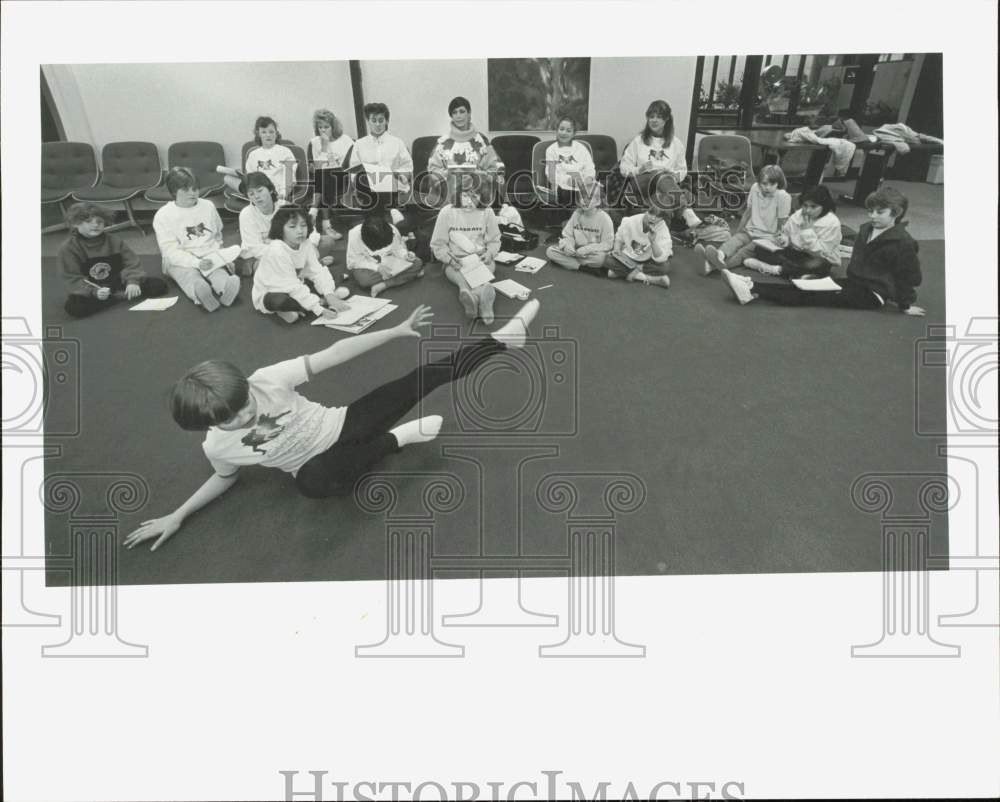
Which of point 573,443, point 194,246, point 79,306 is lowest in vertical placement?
point 573,443

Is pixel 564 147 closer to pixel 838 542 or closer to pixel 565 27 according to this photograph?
pixel 565 27

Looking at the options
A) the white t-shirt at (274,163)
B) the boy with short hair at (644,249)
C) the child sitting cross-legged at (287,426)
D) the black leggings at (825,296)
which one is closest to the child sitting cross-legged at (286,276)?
the white t-shirt at (274,163)

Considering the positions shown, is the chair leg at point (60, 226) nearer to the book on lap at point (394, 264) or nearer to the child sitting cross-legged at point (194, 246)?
the child sitting cross-legged at point (194, 246)

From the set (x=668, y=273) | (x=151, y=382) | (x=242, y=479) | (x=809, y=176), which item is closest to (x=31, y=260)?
(x=151, y=382)

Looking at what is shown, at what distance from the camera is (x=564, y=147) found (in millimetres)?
2020

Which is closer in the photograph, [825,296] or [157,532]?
[157,532]

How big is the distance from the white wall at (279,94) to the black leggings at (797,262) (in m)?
0.73

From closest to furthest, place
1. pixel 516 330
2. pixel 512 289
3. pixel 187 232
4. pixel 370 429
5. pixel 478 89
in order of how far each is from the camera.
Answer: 1. pixel 370 429
2. pixel 478 89
3. pixel 516 330
4. pixel 187 232
5. pixel 512 289

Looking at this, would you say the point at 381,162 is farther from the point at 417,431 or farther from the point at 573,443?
the point at 573,443

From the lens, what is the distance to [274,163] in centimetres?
171

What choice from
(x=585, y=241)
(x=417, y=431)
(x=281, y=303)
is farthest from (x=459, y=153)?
(x=417, y=431)

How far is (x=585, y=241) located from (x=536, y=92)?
2.26 ft

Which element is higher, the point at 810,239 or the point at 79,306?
the point at 810,239

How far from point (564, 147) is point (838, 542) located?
162cm
